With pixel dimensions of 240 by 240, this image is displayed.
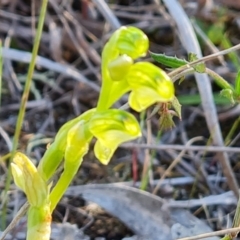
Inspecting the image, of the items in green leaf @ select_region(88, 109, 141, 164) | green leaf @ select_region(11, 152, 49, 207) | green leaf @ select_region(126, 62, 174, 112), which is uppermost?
green leaf @ select_region(126, 62, 174, 112)

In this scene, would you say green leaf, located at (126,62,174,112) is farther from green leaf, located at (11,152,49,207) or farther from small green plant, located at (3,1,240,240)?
green leaf, located at (11,152,49,207)

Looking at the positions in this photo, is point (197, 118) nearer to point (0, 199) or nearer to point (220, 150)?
point (220, 150)

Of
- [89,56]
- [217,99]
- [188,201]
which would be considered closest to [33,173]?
[188,201]

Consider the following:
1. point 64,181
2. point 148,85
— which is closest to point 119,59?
point 148,85

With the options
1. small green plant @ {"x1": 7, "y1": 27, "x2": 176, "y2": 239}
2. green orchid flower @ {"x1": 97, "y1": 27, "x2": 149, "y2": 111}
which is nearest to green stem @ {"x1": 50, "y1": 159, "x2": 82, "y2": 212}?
small green plant @ {"x1": 7, "y1": 27, "x2": 176, "y2": 239}

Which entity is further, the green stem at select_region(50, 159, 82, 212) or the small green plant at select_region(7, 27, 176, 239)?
the green stem at select_region(50, 159, 82, 212)

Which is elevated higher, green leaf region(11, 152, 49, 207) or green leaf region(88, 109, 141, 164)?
green leaf region(88, 109, 141, 164)
